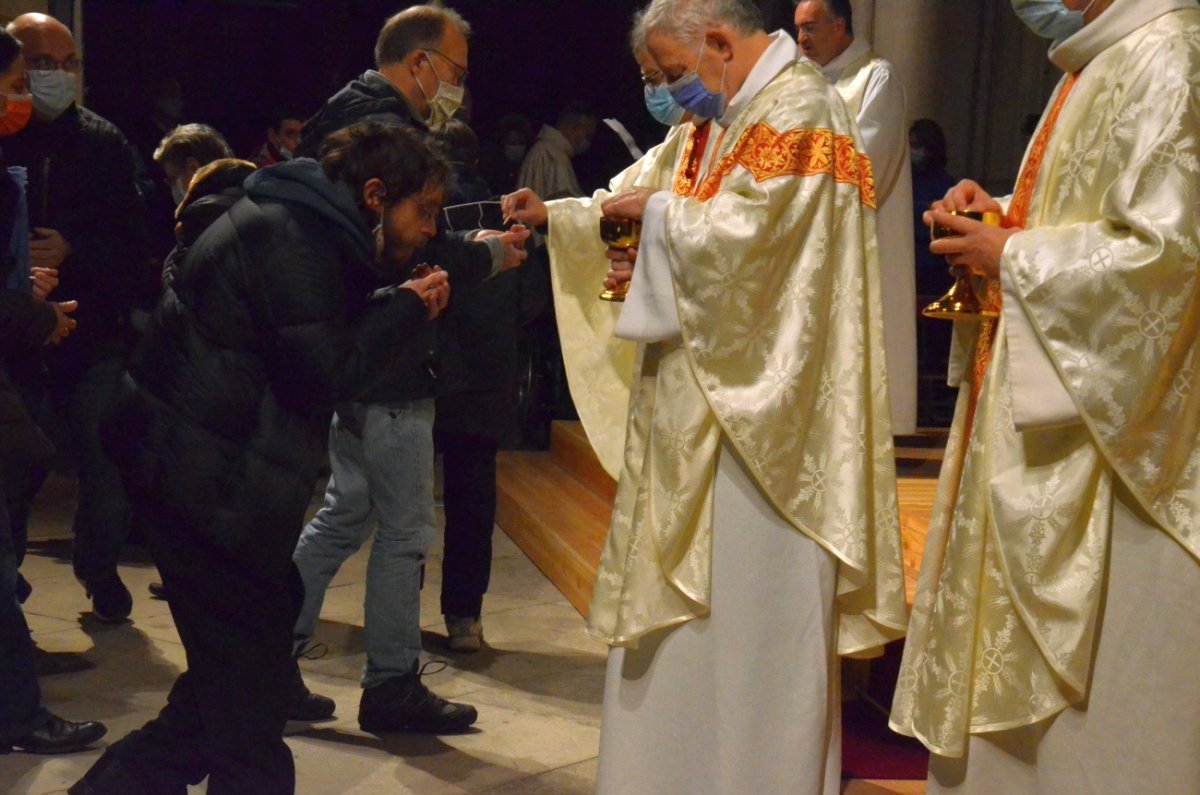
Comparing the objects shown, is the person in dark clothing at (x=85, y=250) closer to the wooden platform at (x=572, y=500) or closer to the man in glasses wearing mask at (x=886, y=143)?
the wooden platform at (x=572, y=500)

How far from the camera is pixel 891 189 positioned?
208 inches

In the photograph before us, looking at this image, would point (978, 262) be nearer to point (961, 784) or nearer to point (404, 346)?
point (961, 784)

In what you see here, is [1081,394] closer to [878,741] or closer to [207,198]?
[878,741]

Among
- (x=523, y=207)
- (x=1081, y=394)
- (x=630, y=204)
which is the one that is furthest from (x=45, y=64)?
(x=1081, y=394)

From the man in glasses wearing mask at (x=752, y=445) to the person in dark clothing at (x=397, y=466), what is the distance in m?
1.05

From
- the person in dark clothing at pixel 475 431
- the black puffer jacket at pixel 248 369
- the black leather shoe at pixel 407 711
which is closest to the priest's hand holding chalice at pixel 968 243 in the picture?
the black puffer jacket at pixel 248 369

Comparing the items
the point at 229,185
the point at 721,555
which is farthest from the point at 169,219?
the point at 721,555

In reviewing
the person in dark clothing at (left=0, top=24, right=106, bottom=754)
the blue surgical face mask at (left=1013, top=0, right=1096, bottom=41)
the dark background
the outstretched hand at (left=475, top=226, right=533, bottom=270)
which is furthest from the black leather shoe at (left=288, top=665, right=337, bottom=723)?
the dark background

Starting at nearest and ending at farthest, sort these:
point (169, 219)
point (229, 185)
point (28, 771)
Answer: point (28, 771) → point (229, 185) → point (169, 219)

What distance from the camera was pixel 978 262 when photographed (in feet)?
8.46

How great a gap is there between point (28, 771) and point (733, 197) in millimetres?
2286

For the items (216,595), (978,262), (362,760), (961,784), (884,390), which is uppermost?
(978,262)

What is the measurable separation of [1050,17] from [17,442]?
2691mm

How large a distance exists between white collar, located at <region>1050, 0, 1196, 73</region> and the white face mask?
6.38ft
